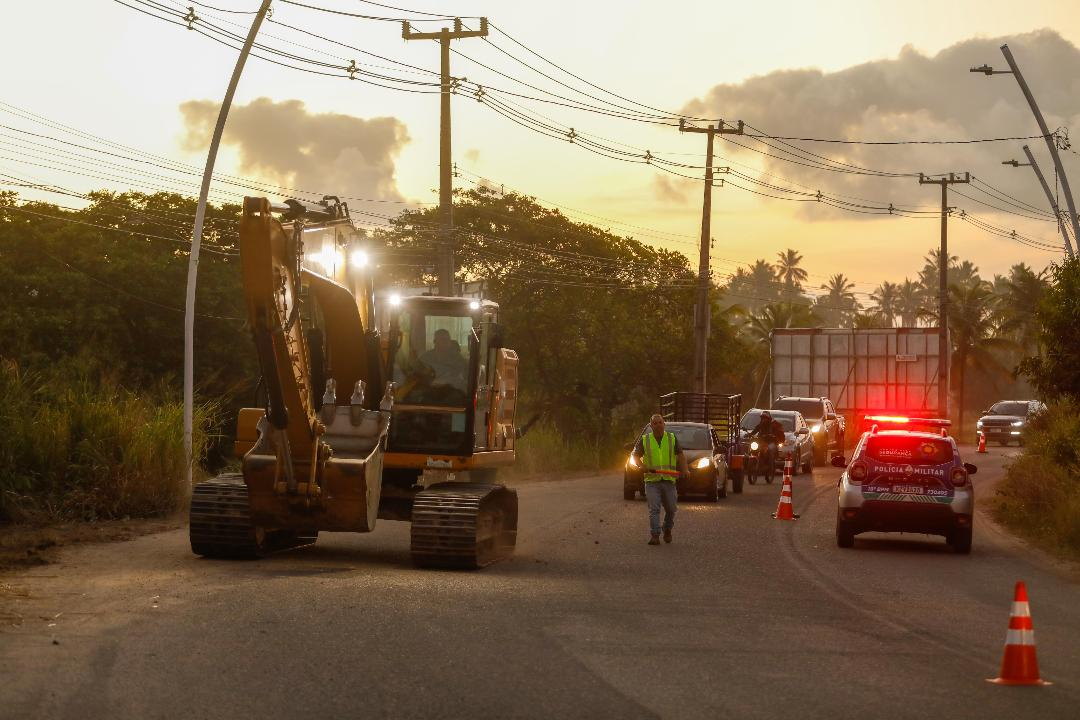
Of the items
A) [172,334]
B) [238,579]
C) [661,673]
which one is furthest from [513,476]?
[661,673]

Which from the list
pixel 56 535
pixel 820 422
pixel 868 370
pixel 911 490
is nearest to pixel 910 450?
pixel 911 490

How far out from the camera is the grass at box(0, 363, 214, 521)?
2267 centimetres

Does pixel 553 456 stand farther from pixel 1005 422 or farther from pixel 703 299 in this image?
pixel 1005 422

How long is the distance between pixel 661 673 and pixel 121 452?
15.6 m

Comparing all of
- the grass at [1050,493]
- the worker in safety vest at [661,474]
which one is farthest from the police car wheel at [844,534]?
the grass at [1050,493]

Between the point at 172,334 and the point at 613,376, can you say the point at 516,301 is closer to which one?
the point at 613,376

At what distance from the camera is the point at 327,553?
1891 centimetres

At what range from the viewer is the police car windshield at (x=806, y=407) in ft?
161

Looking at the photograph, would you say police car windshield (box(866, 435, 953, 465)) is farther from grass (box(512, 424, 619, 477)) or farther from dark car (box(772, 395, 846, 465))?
dark car (box(772, 395, 846, 465))

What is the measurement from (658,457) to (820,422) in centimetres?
2797

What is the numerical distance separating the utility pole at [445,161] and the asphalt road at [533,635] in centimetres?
1619

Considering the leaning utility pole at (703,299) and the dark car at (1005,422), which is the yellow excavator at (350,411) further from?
the dark car at (1005,422)

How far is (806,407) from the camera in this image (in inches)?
1946

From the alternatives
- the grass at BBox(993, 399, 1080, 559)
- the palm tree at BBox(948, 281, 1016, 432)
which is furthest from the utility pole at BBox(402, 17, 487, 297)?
the palm tree at BBox(948, 281, 1016, 432)
